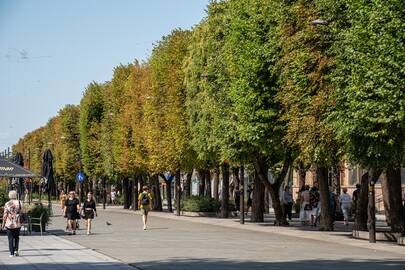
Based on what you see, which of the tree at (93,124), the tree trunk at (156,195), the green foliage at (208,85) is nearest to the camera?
the green foliage at (208,85)

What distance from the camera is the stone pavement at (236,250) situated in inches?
861

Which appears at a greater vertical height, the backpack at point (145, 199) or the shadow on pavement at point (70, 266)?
the backpack at point (145, 199)

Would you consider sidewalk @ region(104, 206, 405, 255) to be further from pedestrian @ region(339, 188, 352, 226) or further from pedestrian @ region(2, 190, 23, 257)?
pedestrian @ region(2, 190, 23, 257)

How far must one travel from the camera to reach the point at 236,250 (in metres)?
26.7

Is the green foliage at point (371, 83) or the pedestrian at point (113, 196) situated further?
the pedestrian at point (113, 196)

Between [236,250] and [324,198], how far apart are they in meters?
12.1

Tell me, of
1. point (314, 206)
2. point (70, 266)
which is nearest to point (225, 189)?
point (314, 206)

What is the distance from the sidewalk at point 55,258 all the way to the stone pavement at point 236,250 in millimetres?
520

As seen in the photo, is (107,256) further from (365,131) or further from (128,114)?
(128,114)

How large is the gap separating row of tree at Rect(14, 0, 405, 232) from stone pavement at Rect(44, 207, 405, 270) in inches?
113

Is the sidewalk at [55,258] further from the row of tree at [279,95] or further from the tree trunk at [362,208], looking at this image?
the tree trunk at [362,208]

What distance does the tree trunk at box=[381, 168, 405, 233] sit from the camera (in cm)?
3131

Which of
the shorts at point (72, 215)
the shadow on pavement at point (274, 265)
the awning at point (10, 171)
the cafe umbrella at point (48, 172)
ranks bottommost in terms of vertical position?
the shadow on pavement at point (274, 265)

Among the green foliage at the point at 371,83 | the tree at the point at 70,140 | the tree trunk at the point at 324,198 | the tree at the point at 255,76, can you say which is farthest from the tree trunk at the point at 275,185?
the tree at the point at 70,140
